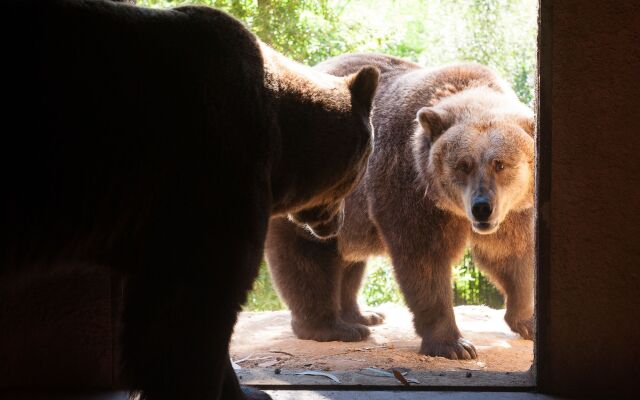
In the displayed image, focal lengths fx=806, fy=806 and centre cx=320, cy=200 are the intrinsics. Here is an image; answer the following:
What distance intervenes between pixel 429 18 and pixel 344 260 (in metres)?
7.78

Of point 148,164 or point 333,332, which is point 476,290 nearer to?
point 333,332

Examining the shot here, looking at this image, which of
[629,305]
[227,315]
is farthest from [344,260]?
[227,315]

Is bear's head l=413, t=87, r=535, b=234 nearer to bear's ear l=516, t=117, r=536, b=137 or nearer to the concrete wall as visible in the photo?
bear's ear l=516, t=117, r=536, b=137

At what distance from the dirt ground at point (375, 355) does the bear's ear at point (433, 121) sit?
1604 mm

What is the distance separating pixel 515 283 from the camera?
6.29 metres

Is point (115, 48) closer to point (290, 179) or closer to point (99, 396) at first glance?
point (290, 179)

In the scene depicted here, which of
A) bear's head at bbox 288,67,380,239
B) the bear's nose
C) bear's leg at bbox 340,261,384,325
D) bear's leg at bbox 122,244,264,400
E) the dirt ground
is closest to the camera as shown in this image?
bear's leg at bbox 122,244,264,400

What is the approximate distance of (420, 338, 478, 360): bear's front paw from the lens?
5.57m

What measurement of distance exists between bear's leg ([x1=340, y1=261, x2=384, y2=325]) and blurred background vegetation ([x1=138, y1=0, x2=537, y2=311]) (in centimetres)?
390

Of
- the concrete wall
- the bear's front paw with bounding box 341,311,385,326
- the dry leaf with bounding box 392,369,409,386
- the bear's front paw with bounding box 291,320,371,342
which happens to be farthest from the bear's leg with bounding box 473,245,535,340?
the concrete wall

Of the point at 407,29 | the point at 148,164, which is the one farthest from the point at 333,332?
the point at 407,29

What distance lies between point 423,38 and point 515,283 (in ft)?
26.6

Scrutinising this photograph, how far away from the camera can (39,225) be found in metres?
2.40

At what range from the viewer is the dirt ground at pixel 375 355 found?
4.05 metres
